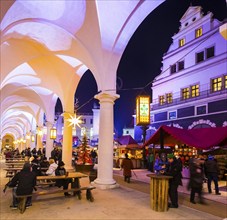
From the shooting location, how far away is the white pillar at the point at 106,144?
10266 mm

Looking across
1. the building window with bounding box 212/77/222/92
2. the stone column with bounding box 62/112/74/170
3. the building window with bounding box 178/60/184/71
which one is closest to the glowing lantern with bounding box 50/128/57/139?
the stone column with bounding box 62/112/74/170

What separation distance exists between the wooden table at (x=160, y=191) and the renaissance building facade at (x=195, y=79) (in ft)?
50.4

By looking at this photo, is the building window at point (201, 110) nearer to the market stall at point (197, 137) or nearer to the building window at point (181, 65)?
the building window at point (181, 65)

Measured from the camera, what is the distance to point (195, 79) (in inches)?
951

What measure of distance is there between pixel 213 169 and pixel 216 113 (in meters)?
12.3

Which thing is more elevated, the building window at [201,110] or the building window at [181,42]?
the building window at [181,42]

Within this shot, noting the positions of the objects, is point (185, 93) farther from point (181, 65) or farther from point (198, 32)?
point (198, 32)

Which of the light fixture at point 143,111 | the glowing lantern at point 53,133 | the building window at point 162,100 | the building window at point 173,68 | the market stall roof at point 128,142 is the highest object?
the building window at point 173,68

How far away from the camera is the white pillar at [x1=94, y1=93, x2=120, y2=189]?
10266mm

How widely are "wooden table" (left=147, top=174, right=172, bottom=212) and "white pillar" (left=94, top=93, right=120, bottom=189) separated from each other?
3.58 metres

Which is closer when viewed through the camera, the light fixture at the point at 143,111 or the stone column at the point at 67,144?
the light fixture at the point at 143,111

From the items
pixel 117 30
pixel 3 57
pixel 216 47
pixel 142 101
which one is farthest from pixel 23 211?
pixel 216 47

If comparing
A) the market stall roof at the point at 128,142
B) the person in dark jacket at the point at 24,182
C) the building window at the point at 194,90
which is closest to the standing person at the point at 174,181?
the person in dark jacket at the point at 24,182

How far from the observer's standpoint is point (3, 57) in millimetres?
14117
